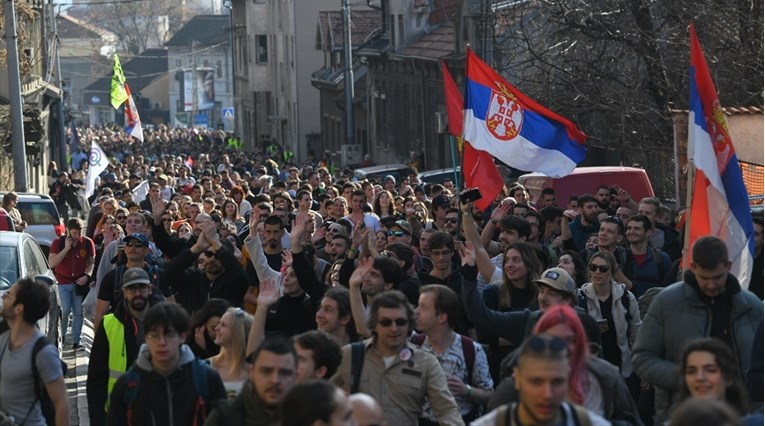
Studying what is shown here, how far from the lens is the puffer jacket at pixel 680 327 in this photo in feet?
24.2

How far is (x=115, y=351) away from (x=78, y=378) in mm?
5650

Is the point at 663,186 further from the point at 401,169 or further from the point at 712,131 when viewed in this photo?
the point at 712,131

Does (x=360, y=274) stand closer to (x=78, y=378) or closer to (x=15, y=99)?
(x=78, y=378)

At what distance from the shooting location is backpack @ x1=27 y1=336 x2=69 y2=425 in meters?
7.77

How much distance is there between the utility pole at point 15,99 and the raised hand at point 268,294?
65.3 ft

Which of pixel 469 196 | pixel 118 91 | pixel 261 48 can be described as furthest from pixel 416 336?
pixel 261 48

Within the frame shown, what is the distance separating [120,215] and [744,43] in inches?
312

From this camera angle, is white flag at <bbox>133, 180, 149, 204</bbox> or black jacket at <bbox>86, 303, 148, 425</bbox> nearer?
black jacket at <bbox>86, 303, 148, 425</bbox>

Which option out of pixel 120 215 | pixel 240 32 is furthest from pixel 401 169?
pixel 240 32

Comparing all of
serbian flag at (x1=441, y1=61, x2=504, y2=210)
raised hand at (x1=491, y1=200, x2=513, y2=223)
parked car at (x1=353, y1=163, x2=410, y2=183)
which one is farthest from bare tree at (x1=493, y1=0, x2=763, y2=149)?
parked car at (x1=353, y1=163, x2=410, y2=183)

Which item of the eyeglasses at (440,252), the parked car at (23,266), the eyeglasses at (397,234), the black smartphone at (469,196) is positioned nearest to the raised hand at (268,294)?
the eyeglasses at (440,252)

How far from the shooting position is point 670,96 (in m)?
21.3

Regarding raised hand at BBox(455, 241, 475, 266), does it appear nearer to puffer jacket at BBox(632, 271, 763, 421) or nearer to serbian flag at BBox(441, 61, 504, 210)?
puffer jacket at BBox(632, 271, 763, 421)

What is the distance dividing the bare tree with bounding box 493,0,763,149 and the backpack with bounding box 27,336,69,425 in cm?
1285
